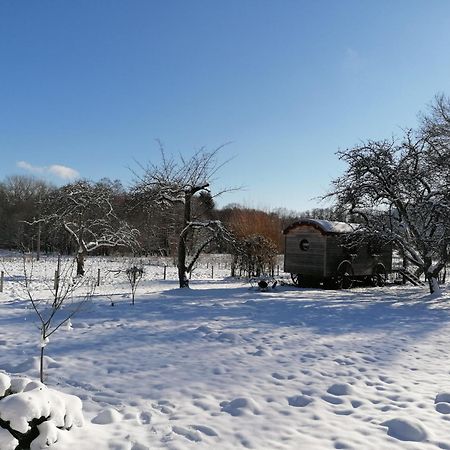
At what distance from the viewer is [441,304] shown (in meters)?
12.5

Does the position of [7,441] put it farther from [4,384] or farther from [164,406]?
[164,406]

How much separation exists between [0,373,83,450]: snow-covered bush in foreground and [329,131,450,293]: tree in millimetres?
12779

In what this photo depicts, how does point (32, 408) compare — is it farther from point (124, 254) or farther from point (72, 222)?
point (124, 254)

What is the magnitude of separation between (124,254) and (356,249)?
2624cm

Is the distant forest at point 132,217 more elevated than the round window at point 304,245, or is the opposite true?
the distant forest at point 132,217

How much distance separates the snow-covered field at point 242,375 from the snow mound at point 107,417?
0.04ft

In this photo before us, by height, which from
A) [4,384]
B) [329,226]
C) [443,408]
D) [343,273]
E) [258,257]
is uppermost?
[329,226]

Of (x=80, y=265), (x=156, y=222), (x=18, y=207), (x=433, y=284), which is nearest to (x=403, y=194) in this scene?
(x=433, y=284)

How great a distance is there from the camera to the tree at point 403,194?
557 inches

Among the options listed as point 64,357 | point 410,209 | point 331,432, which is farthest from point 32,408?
point 410,209

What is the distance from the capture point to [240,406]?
14.6ft

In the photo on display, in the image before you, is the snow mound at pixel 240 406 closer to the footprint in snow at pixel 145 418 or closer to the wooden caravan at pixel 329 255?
the footprint in snow at pixel 145 418

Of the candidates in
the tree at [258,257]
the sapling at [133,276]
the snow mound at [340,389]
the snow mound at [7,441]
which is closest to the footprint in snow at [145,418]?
the snow mound at [7,441]

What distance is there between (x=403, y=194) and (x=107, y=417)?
1324cm
